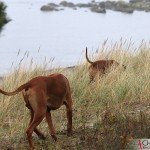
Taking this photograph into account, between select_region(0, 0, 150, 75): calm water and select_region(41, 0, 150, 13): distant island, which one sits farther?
select_region(41, 0, 150, 13): distant island

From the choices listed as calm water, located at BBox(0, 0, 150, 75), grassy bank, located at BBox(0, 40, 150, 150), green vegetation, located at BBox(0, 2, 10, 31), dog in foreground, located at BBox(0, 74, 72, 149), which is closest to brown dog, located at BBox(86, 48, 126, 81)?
grassy bank, located at BBox(0, 40, 150, 150)

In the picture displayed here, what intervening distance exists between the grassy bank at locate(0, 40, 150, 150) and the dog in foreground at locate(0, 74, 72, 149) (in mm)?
282

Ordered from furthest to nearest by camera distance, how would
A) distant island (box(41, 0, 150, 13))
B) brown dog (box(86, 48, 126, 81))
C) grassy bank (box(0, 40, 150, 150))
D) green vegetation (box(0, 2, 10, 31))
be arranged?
distant island (box(41, 0, 150, 13)), brown dog (box(86, 48, 126, 81)), green vegetation (box(0, 2, 10, 31)), grassy bank (box(0, 40, 150, 150))

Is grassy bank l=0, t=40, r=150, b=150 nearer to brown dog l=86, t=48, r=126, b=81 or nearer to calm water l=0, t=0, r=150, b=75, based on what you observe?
brown dog l=86, t=48, r=126, b=81

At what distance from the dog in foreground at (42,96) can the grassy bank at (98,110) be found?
11.1 inches

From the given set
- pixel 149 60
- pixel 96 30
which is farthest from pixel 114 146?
pixel 96 30

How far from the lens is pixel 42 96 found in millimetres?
5066

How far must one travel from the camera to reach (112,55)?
35.8 ft

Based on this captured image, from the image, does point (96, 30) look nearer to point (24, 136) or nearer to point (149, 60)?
point (149, 60)

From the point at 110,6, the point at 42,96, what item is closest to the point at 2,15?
the point at 42,96

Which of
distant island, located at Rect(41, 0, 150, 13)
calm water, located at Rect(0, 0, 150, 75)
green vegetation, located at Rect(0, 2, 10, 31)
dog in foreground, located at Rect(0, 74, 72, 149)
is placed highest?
green vegetation, located at Rect(0, 2, 10, 31)

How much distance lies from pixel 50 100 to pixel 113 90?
2745 millimetres

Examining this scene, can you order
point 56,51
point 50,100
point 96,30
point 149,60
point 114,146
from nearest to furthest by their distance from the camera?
point 114,146 < point 50,100 < point 149,60 < point 56,51 < point 96,30

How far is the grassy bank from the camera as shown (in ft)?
16.7
